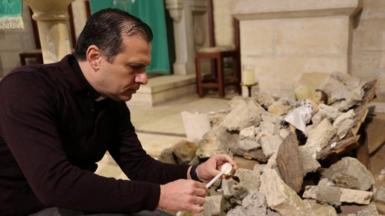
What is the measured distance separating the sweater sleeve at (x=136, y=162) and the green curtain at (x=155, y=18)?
364cm

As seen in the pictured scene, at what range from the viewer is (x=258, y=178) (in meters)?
2.17

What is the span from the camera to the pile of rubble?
6.54 feet

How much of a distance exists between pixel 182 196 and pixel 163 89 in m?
3.53

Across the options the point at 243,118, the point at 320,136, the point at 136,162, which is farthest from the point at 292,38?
the point at 136,162

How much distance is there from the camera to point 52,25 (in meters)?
2.59

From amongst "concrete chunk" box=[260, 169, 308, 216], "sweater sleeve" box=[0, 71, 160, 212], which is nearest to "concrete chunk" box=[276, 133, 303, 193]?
"concrete chunk" box=[260, 169, 308, 216]

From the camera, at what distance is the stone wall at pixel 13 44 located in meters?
6.54

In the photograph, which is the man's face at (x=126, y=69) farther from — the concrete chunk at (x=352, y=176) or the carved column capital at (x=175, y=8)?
the carved column capital at (x=175, y=8)

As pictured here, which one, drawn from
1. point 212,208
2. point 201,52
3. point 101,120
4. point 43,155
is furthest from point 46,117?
point 201,52

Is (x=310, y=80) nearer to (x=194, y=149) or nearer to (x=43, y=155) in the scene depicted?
(x=194, y=149)

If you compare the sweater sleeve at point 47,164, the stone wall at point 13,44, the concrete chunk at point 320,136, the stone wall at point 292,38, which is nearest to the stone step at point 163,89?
the stone wall at point 292,38

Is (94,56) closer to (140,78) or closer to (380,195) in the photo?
(140,78)

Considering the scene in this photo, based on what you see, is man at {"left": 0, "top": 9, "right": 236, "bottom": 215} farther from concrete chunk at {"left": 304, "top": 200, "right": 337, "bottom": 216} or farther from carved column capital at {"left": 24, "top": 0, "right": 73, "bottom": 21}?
carved column capital at {"left": 24, "top": 0, "right": 73, "bottom": 21}

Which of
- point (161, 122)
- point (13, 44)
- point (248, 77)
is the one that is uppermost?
point (13, 44)
